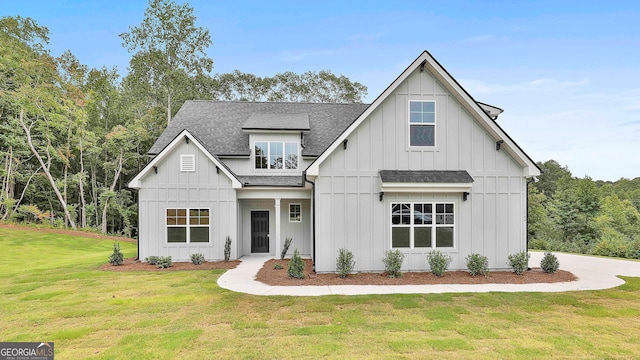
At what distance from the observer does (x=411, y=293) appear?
8141 mm

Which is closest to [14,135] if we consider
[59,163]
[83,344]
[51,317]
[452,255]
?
[59,163]

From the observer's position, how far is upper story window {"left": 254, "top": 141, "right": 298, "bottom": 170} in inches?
593

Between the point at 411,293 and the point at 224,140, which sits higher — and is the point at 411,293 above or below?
below

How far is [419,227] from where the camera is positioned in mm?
10688

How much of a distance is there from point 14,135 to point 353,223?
29.2 meters

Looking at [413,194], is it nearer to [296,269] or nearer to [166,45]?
[296,269]

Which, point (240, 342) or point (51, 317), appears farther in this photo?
point (51, 317)

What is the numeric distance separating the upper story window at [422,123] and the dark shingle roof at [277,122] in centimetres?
558

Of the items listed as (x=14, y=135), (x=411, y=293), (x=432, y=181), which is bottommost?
(x=411, y=293)

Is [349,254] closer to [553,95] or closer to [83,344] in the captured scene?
[83,344]

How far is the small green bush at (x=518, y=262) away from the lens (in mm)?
→ 10273

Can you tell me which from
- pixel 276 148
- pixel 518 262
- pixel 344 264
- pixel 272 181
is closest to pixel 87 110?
pixel 276 148

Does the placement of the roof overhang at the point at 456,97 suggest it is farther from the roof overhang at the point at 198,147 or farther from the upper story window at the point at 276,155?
the upper story window at the point at 276,155

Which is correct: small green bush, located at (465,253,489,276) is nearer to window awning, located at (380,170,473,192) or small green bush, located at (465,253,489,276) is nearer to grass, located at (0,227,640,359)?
grass, located at (0,227,640,359)
